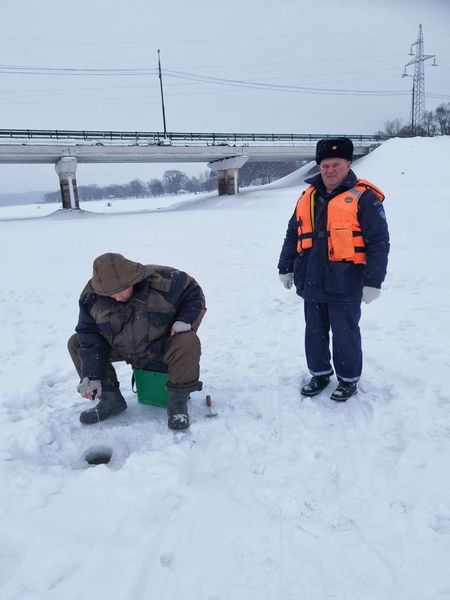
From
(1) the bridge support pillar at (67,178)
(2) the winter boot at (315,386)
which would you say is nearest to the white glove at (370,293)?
(2) the winter boot at (315,386)

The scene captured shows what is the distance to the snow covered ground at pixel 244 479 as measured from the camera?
78.0 inches

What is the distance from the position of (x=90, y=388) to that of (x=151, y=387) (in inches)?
20.9

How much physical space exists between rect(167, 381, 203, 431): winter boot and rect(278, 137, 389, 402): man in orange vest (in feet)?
3.44

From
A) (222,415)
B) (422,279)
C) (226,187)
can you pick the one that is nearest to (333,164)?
(222,415)

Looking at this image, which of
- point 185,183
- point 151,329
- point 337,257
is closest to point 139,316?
point 151,329

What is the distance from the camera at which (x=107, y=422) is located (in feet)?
11.2

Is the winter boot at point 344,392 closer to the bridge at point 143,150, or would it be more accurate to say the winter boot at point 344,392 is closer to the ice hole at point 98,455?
the ice hole at point 98,455

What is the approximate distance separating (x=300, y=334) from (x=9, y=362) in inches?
133

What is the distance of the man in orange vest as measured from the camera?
3064 mm

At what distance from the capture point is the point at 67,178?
28594 millimetres

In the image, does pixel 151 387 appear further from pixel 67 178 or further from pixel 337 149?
pixel 67 178

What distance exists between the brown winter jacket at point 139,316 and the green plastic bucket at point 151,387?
0.23m

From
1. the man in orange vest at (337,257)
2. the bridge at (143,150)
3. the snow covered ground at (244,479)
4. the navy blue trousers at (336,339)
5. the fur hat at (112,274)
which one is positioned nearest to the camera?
the snow covered ground at (244,479)

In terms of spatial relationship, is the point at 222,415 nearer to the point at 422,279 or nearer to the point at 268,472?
the point at 268,472
